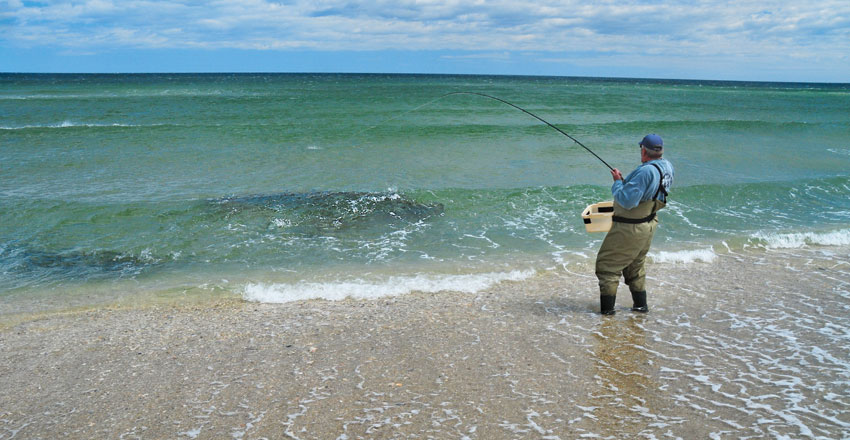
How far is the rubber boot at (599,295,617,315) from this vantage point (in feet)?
16.8

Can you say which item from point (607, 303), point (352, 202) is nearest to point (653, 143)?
point (607, 303)

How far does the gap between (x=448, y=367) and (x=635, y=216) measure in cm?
203

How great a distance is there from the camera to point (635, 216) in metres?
4.70

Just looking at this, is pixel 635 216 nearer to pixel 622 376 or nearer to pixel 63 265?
pixel 622 376

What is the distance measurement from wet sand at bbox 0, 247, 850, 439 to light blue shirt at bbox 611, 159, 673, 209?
1.19 meters

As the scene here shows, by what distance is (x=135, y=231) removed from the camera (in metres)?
8.65

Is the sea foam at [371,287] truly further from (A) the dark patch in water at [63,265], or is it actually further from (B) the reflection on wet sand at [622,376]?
(A) the dark patch in water at [63,265]

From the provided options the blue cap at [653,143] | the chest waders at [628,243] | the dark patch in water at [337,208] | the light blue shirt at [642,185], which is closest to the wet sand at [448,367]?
the chest waders at [628,243]

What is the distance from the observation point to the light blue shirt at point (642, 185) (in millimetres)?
4492

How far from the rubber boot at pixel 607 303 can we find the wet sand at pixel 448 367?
88 millimetres

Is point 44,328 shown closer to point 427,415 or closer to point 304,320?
point 304,320

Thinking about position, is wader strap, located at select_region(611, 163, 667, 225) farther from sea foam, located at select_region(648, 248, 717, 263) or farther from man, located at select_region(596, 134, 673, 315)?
sea foam, located at select_region(648, 248, 717, 263)

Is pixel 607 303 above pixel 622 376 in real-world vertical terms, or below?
above

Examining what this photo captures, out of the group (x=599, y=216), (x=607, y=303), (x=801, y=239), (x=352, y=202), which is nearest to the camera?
(x=599, y=216)
